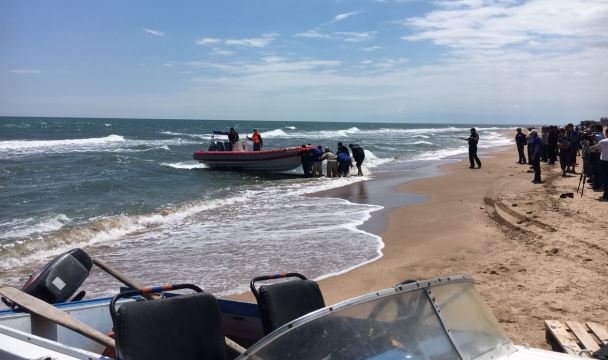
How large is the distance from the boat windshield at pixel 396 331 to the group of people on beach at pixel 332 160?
19.3 m

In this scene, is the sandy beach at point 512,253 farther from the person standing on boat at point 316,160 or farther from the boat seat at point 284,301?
the person standing on boat at point 316,160

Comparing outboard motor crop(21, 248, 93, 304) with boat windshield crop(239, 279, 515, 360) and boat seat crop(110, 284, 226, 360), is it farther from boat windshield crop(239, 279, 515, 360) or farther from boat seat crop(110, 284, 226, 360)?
boat windshield crop(239, 279, 515, 360)

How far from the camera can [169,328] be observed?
3.14 m

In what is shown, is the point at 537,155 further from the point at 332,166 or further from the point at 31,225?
the point at 31,225

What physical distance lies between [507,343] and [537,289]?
378 cm

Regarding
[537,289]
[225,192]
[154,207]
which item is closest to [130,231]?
[154,207]

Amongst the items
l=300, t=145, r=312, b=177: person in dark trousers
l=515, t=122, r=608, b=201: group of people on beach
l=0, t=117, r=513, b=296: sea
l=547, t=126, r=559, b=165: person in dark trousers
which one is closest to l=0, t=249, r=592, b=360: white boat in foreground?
l=0, t=117, r=513, b=296: sea

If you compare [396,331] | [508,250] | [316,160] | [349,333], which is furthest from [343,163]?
[349,333]

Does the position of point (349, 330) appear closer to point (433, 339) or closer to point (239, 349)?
point (433, 339)

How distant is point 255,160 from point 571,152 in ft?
40.6

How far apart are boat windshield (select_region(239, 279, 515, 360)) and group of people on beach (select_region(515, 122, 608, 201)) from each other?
1051cm

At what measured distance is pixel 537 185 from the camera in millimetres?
16109

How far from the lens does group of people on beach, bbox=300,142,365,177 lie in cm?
2264

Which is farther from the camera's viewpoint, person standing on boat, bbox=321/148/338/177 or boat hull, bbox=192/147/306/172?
boat hull, bbox=192/147/306/172
